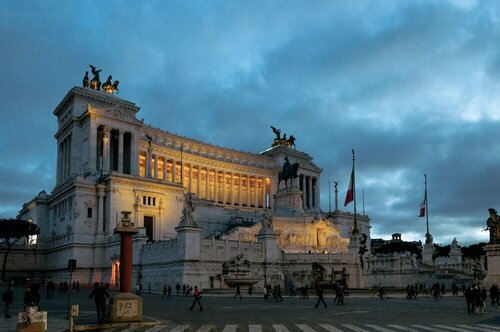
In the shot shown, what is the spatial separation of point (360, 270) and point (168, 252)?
23678mm

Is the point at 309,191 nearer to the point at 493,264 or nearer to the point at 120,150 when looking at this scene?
the point at 120,150

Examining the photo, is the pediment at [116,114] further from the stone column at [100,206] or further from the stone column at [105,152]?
the stone column at [100,206]

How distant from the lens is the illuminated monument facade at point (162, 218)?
57.3 metres

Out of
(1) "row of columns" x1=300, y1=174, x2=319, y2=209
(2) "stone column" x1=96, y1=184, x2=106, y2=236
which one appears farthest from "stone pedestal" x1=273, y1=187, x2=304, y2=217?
(1) "row of columns" x1=300, y1=174, x2=319, y2=209

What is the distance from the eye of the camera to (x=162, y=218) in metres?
83.8

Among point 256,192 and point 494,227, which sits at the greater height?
point 256,192

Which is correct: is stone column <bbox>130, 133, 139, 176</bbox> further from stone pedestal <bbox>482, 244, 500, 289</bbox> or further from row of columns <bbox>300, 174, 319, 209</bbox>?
stone pedestal <bbox>482, 244, 500, 289</bbox>

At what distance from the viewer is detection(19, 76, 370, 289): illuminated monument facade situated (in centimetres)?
5734

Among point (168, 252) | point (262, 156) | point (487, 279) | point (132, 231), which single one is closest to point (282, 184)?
point (262, 156)

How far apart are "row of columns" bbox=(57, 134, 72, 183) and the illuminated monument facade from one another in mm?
221

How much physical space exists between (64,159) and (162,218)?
26839 millimetres

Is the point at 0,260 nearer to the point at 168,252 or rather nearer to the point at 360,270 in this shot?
the point at 168,252

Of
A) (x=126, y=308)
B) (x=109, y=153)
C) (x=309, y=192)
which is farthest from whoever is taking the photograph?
(x=309, y=192)

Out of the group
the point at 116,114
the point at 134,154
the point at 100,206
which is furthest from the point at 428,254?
the point at 116,114
